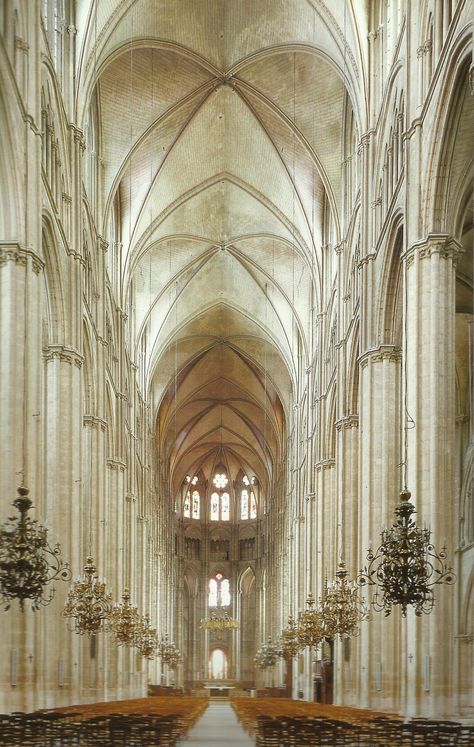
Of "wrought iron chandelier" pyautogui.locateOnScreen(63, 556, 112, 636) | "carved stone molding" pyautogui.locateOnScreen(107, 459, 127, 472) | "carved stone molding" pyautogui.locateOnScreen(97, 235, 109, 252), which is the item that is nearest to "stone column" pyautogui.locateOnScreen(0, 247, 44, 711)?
"wrought iron chandelier" pyautogui.locateOnScreen(63, 556, 112, 636)

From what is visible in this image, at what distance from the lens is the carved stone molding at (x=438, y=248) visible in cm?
2255

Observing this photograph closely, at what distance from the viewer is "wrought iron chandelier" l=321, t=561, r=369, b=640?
30016mm

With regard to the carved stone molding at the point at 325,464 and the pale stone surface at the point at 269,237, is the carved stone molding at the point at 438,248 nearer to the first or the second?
the pale stone surface at the point at 269,237

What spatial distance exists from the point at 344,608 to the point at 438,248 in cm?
1235

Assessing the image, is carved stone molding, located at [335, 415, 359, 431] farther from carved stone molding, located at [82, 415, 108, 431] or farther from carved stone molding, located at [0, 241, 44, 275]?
carved stone molding, located at [0, 241, 44, 275]

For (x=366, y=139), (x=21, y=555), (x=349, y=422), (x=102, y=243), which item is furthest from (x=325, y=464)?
(x=21, y=555)

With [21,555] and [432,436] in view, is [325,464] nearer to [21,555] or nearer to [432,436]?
[432,436]

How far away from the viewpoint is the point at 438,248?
22.5 meters

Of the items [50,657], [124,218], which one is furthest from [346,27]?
[50,657]

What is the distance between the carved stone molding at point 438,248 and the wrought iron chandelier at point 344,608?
416 inches

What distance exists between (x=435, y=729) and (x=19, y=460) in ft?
33.0

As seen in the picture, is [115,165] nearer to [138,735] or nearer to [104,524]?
[104,524]

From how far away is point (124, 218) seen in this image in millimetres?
44812

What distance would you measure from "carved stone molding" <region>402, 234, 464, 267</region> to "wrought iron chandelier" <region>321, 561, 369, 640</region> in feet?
34.6
